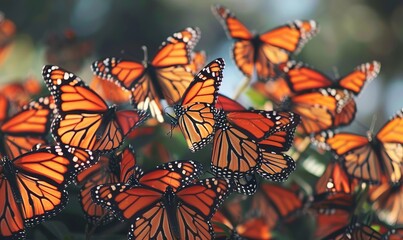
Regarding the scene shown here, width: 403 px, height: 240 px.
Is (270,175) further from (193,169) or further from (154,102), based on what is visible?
(154,102)

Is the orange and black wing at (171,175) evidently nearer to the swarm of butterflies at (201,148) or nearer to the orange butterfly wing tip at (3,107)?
the swarm of butterflies at (201,148)

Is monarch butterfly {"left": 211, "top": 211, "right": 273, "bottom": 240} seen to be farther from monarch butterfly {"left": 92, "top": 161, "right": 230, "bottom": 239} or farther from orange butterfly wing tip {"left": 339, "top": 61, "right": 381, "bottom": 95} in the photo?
orange butterfly wing tip {"left": 339, "top": 61, "right": 381, "bottom": 95}

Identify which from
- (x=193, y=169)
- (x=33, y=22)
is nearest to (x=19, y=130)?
(x=193, y=169)

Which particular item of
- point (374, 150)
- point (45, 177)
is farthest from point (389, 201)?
point (45, 177)

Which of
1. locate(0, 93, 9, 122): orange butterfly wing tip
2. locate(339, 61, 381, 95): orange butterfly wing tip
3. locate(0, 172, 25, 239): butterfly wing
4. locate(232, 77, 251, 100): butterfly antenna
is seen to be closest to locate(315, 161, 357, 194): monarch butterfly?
locate(339, 61, 381, 95): orange butterfly wing tip

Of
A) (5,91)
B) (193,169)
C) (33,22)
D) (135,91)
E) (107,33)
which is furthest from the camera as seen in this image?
(107,33)

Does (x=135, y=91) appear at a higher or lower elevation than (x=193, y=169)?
higher

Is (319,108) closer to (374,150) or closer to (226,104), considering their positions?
(374,150)

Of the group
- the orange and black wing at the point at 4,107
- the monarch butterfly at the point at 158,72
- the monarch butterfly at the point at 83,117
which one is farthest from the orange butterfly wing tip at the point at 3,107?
the monarch butterfly at the point at 83,117
